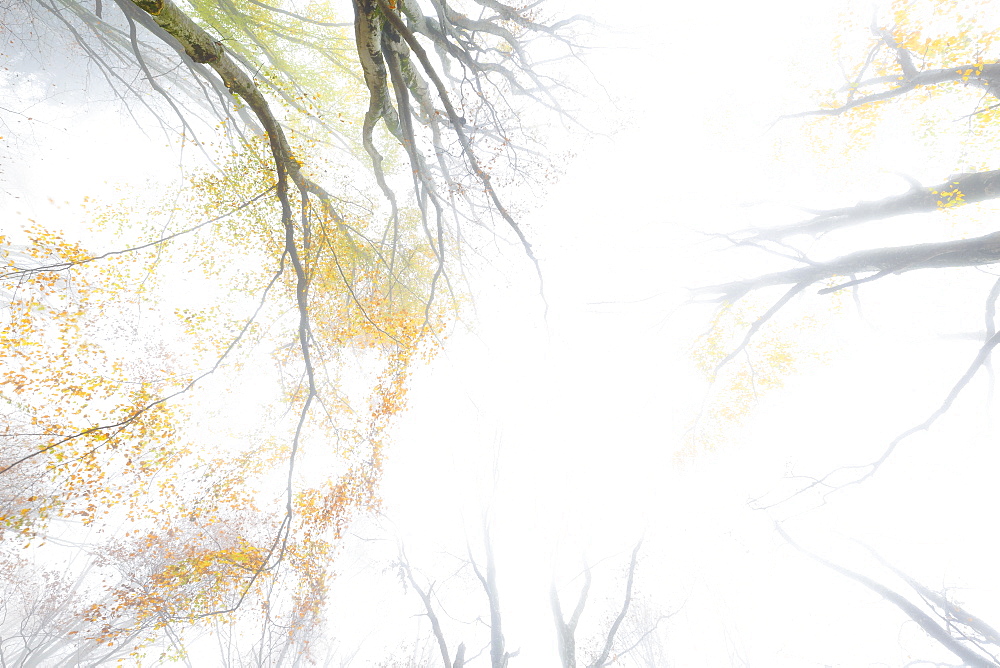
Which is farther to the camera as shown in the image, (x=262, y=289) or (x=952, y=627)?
(x=262, y=289)

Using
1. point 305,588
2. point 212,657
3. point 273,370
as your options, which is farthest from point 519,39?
point 212,657

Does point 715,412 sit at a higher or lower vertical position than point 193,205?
lower

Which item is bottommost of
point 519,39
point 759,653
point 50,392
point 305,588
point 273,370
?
point 759,653

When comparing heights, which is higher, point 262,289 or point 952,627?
point 262,289

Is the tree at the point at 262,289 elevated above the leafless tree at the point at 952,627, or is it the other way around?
the tree at the point at 262,289

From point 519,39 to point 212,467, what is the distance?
7.81 metres

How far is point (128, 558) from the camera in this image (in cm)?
895

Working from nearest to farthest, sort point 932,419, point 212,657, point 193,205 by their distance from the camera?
point 932,419 < point 193,205 < point 212,657

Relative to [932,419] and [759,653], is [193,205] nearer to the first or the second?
[932,419]

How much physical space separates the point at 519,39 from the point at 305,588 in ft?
35.9

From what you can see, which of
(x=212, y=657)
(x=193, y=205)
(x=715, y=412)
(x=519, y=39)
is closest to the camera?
(x=519, y=39)

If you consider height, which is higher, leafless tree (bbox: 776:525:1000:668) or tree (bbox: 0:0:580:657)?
tree (bbox: 0:0:580:657)

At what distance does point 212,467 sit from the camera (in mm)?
5535

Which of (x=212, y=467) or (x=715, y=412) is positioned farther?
(x=715, y=412)
